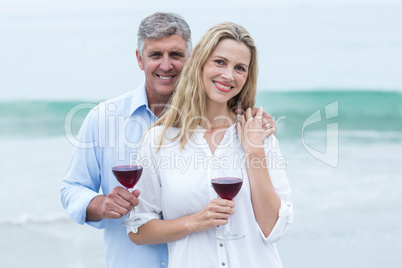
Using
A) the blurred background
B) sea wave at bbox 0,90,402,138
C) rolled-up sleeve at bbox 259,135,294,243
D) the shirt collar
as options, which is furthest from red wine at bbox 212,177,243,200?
sea wave at bbox 0,90,402,138

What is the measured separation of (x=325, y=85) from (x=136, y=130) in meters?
17.5

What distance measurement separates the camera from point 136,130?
294cm

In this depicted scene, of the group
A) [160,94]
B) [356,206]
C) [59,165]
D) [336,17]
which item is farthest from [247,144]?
[336,17]

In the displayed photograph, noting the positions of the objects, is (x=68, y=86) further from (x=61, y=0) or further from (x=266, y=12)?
(x=266, y=12)

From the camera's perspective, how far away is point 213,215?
7.52 feet

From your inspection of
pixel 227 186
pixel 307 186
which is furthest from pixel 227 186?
pixel 307 186

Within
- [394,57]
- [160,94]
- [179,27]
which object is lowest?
[160,94]

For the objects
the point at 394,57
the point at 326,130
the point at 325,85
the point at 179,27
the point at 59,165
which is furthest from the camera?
the point at 394,57

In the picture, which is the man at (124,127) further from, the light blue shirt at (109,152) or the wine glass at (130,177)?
the wine glass at (130,177)

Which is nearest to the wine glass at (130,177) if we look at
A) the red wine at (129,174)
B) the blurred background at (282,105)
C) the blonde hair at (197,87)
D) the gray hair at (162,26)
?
the red wine at (129,174)

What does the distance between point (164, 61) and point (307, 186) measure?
22.0ft

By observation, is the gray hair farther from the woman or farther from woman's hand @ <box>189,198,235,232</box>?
woman's hand @ <box>189,198,235,232</box>

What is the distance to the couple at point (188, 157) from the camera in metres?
2.42

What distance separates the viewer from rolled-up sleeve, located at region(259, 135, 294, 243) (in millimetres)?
2410
